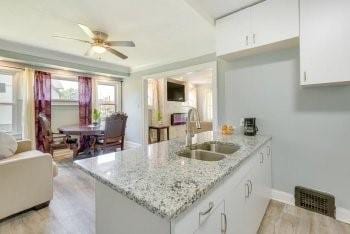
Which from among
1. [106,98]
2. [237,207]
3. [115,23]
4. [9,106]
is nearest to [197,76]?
[106,98]

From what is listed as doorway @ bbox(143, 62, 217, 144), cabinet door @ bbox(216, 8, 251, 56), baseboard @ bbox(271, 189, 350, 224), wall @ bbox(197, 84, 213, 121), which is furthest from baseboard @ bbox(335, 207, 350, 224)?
wall @ bbox(197, 84, 213, 121)

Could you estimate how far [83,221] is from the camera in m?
1.89

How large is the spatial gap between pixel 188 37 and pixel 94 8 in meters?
1.49

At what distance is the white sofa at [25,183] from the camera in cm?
184

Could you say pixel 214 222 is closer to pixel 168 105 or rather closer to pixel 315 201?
pixel 315 201

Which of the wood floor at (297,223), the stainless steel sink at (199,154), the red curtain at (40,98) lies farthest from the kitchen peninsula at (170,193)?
the red curtain at (40,98)

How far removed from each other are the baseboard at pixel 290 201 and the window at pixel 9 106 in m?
4.96

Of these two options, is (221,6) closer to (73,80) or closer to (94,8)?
(94,8)

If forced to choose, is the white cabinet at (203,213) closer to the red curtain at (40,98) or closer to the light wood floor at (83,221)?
the light wood floor at (83,221)

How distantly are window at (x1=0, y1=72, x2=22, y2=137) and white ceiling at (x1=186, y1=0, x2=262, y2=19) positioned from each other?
411cm

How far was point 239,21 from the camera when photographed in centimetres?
216

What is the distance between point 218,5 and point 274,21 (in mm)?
650

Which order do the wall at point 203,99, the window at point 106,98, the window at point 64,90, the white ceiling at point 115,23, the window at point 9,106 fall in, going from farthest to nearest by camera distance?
1. the wall at point 203,99
2. the window at point 106,98
3. the window at point 64,90
4. the window at point 9,106
5. the white ceiling at point 115,23

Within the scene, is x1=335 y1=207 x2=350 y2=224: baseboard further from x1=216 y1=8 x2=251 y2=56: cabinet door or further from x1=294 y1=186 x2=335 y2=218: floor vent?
x1=216 y1=8 x2=251 y2=56: cabinet door
